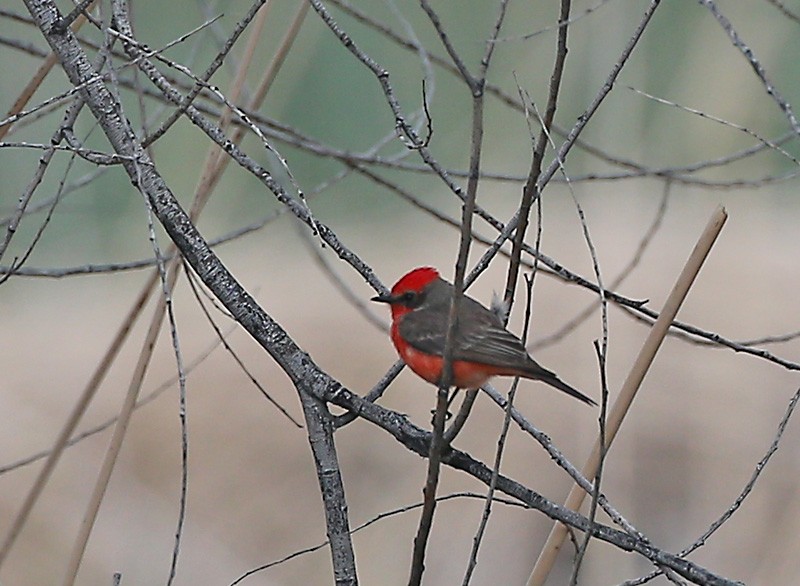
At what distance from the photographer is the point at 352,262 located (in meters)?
1.43

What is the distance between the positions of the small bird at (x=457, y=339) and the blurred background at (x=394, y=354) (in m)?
2.24

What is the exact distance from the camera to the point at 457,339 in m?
1.61

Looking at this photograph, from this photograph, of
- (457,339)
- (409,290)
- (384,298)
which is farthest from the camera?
(409,290)

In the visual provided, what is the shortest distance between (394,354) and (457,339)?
443 centimetres

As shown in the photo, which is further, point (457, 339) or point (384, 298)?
point (384, 298)

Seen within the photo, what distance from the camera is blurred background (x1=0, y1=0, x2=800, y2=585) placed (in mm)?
5004

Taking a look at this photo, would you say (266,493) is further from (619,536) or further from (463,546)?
(619,536)

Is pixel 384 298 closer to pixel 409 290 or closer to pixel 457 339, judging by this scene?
pixel 409 290

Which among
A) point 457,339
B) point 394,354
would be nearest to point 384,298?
point 457,339

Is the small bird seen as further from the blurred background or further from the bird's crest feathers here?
the blurred background

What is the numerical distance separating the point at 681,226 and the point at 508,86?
132cm

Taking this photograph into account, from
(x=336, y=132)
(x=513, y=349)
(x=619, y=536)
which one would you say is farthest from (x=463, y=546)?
(x=619, y=536)

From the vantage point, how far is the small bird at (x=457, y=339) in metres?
1.59

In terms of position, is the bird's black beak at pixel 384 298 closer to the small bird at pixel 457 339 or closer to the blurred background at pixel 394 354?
the small bird at pixel 457 339
